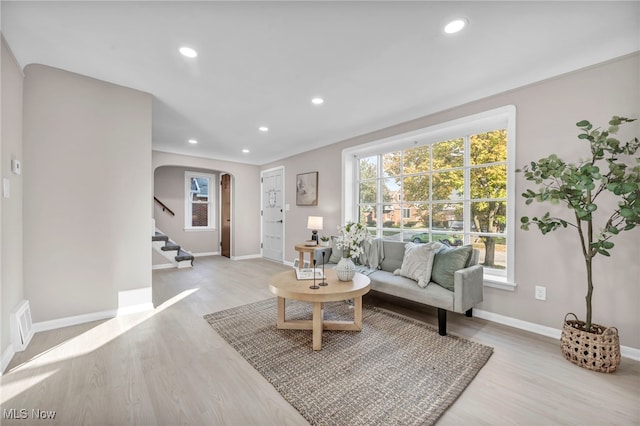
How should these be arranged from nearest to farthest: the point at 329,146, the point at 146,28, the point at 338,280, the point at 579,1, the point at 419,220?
the point at 579,1 → the point at 146,28 → the point at 338,280 → the point at 419,220 → the point at 329,146

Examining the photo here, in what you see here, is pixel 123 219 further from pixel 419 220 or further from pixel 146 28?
pixel 419 220

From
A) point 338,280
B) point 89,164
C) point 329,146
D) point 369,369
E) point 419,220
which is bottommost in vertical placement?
point 369,369

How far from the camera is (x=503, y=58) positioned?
2.22 meters

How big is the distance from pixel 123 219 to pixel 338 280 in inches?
94.0

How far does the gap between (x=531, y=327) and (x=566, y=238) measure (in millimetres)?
890

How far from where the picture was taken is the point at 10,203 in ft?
6.75

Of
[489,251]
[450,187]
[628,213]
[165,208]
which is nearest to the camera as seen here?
[628,213]

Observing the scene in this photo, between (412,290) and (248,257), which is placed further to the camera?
(248,257)

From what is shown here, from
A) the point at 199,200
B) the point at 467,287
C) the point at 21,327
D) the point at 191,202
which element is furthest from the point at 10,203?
the point at 199,200

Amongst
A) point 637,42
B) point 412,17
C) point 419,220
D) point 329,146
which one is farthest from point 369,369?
point 329,146

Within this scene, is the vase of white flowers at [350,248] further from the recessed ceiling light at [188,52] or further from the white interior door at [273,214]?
the white interior door at [273,214]

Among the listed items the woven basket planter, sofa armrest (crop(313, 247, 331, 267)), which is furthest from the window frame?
the woven basket planter

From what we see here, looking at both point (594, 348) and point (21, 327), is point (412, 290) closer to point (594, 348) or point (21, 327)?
point (594, 348)

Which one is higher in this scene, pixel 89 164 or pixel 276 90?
pixel 276 90
